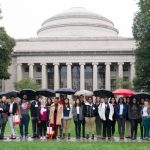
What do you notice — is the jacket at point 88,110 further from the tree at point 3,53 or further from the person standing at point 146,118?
the tree at point 3,53

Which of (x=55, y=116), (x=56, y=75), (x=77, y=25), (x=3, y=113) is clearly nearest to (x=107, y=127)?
(x=55, y=116)

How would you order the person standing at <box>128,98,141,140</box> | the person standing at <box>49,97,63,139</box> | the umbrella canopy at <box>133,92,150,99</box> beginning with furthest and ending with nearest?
the umbrella canopy at <box>133,92,150,99</box> < the person standing at <box>128,98,141,140</box> < the person standing at <box>49,97,63,139</box>

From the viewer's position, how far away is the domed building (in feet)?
260

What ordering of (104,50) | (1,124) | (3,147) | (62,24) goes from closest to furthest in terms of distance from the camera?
(3,147), (1,124), (104,50), (62,24)

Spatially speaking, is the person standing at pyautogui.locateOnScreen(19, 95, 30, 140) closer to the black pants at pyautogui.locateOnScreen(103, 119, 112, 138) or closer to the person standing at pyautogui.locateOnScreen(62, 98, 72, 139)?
the person standing at pyautogui.locateOnScreen(62, 98, 72, 139)

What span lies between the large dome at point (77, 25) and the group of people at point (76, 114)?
218ft

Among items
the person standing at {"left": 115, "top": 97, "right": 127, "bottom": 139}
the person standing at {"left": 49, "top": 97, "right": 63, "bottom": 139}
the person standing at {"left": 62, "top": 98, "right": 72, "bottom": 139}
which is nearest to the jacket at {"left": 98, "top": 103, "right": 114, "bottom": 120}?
the person standing at {"left": 115, "top": 97, "right": 127, "bottom": 139}

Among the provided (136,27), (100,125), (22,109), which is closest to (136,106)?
(100,125)

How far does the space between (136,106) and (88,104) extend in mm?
2146

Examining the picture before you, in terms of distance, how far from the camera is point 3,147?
16688 millimetres

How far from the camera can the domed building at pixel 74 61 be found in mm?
79250

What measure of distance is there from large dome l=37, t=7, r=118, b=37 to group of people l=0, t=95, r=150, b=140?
66581 millimetres

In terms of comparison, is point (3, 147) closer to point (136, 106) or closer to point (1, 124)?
point (1, 124)

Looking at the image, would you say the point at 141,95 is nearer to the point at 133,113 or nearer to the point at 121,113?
the point at 133,113
